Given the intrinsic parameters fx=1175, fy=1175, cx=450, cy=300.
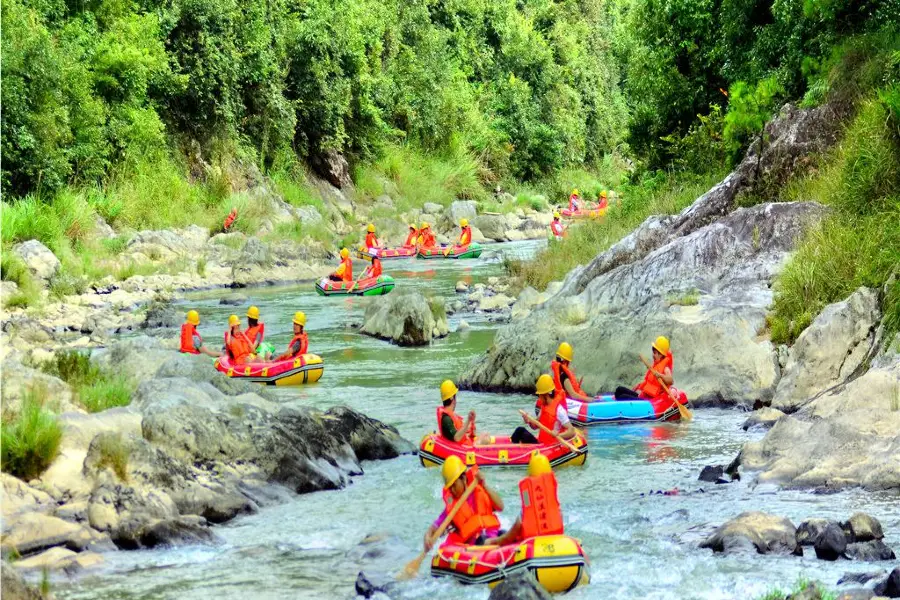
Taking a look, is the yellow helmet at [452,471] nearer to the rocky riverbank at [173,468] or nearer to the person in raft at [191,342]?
the rocky riverbank at [173,468]

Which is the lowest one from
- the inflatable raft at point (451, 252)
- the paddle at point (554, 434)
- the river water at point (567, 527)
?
the river water at point (567, 527)

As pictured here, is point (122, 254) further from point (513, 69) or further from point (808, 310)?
point (513, 69)

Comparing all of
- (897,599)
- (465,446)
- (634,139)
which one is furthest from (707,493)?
Result: (634,139)

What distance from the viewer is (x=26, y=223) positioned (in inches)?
955

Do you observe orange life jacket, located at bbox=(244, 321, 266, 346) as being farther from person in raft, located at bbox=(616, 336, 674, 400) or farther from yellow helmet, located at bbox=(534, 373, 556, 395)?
yellow helmet, located at bbox=(534, 373, 556, 395)

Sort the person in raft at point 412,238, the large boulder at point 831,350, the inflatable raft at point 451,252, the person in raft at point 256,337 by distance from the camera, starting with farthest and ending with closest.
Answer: the person in raft at point 412,238 < the inflatable raft at point 451,252 < the person in raft at point 256,337 < the large boulder at point 831,350

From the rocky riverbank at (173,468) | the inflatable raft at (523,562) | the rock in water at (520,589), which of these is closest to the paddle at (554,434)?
the rocky riverbank at (173,468)

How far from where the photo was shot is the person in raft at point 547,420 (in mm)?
12412

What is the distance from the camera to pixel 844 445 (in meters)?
11.0

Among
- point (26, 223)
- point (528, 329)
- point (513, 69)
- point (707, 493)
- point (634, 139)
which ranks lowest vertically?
point (707, 493)

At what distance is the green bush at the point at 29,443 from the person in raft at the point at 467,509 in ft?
11.2

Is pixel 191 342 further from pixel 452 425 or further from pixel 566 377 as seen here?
pixel 452 425

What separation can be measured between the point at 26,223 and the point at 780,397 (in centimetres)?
1648

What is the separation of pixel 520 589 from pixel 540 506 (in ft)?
3.56
